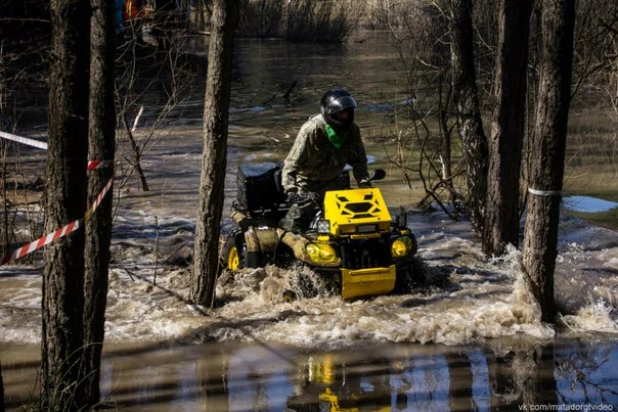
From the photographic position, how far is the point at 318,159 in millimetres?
9789

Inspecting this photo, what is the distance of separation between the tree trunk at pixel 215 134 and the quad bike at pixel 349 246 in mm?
788

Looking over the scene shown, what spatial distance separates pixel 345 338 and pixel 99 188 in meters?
2.64

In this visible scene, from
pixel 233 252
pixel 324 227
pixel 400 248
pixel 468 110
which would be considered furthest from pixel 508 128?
pixel 233 252

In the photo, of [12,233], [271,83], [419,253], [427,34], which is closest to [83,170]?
[12,233]

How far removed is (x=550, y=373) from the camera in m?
7.00

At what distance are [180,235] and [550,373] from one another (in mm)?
6379

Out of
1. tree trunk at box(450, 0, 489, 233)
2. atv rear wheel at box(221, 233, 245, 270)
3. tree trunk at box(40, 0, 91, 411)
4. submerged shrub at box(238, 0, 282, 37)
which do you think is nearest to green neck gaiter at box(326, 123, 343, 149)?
atv rear wheel at box(221, 233, 245, 270)

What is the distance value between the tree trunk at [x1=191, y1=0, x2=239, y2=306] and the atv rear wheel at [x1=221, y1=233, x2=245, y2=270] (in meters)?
0.97

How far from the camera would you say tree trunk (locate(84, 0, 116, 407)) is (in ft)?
18.6

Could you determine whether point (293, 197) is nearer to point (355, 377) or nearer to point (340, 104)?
point (340, 104)

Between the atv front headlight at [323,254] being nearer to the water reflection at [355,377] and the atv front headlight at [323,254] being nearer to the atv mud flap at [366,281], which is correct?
the atv mud flap at [366,281]

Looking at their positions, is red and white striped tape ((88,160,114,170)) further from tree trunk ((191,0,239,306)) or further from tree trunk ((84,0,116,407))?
tree trunk ((191,0,239,306))

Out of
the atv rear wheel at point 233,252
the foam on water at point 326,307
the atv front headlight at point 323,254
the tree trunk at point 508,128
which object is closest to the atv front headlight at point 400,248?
the foam on water at point 326,307

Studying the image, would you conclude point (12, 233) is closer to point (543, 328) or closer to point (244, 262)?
point (244, 262)
